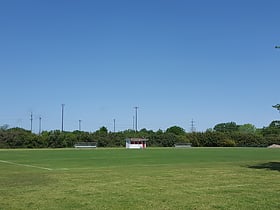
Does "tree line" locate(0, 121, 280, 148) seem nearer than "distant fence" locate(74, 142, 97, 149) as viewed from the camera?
Yes

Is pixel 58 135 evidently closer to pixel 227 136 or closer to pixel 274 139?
pixel 227 136

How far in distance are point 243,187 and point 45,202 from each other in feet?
23.7

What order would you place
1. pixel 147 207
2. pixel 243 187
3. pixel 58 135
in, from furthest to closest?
1. pixel 58 135
2. pixel 243 187
3. pixel 147 207

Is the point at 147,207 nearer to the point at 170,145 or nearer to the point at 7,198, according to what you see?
the point at 7,198

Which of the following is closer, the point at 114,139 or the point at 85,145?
the point at 85,145

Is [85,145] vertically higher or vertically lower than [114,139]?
lower

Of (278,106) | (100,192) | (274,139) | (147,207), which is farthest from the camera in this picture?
(274,139)

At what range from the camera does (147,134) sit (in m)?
128

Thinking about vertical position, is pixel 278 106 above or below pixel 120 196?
above

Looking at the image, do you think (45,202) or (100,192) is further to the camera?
(100,192)

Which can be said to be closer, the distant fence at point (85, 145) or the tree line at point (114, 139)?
the tree line at point (114, 139)

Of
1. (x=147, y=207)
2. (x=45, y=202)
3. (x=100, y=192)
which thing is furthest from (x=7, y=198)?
(x=147, y=207)

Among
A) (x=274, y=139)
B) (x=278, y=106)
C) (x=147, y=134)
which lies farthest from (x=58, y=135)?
(x=278, y=106)

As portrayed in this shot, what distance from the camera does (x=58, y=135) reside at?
11038 cm
